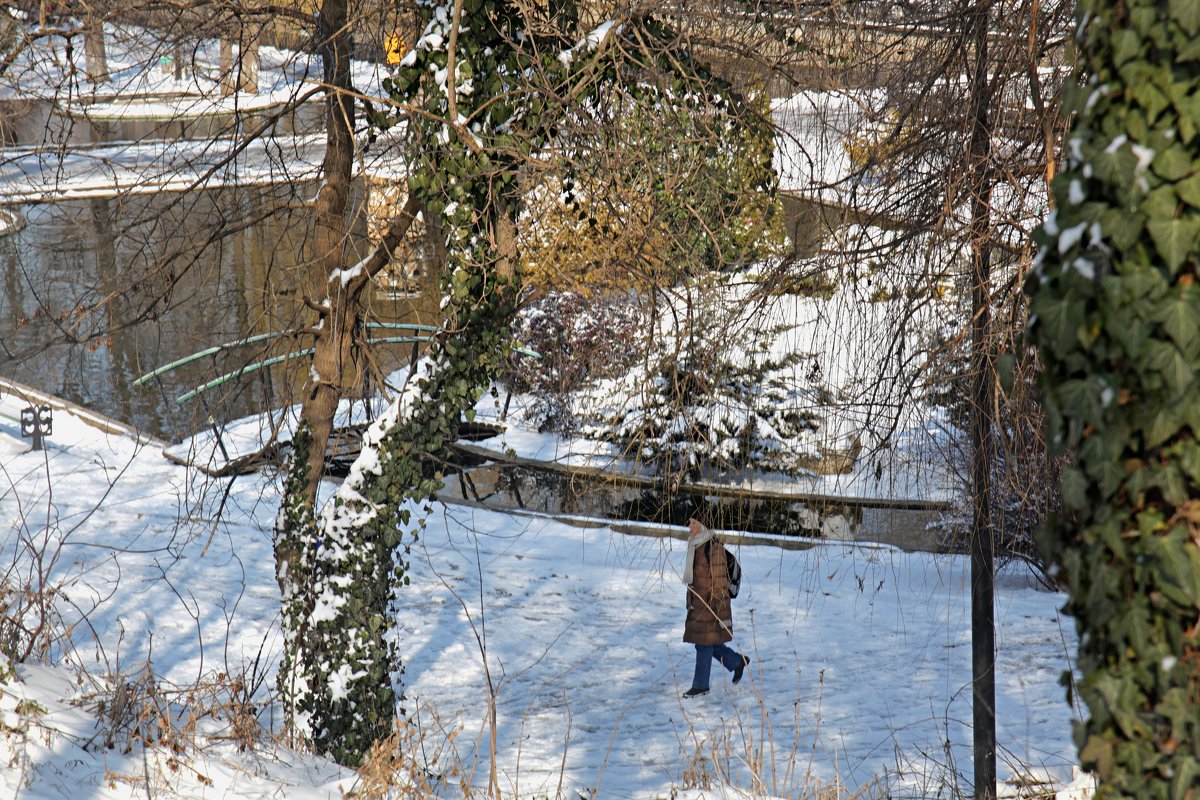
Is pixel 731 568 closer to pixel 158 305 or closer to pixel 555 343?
pixel 158 305

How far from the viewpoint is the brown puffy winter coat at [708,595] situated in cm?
841

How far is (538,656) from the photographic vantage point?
30.8 ft

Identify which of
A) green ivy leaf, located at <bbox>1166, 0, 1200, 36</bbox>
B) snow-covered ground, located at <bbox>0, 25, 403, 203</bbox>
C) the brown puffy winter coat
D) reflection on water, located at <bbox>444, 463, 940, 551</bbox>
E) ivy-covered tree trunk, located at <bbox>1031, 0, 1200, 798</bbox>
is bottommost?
the brown puffy winter coat

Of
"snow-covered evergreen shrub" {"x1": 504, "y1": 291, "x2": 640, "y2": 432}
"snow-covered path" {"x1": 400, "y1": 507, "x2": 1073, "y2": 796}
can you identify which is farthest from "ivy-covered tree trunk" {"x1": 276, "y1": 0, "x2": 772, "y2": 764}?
"snow-covered evergreen shrub" {"x1": 504, "y1": 291, "x2": 640, "y2": 432}

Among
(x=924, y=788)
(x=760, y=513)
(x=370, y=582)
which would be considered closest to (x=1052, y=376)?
(x=924, y=788)

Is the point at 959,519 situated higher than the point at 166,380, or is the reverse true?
the point at 166,380

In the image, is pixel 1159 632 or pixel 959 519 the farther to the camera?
pixel 959 519

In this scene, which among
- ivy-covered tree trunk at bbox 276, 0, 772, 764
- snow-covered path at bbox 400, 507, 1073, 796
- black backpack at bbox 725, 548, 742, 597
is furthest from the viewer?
black backpack at bbox 725, 548, 742, 597

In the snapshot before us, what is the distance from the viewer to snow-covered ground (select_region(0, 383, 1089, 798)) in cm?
551

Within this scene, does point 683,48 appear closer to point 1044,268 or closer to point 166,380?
point 1044,268

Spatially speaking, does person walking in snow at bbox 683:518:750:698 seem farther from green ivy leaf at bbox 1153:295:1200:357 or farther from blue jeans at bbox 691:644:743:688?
green ivy leaf at bbox 1153:295:1200:357

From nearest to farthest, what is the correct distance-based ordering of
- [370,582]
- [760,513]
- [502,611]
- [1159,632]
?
[1159,632] < [370,582] < [502,611] < [760,513]

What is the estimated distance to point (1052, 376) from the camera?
7.84ft

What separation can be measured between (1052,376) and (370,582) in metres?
5.50
